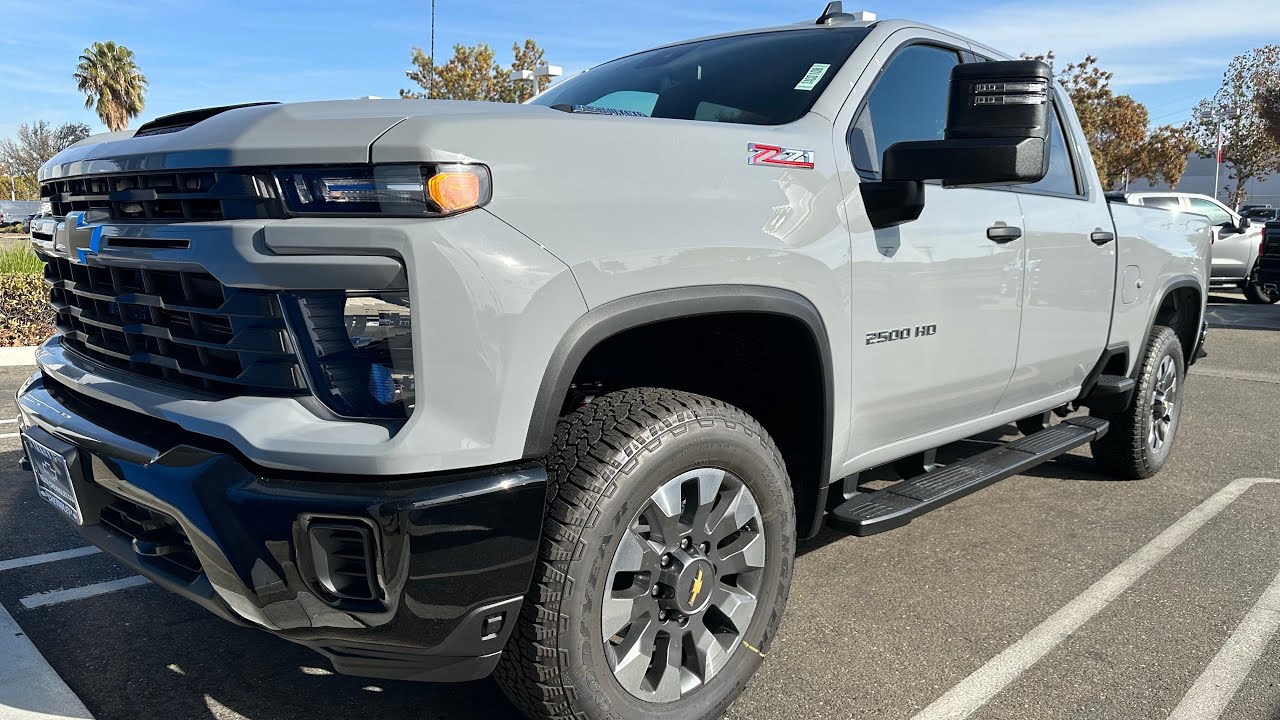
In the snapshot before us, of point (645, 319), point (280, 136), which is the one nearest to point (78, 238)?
point (280, 136)

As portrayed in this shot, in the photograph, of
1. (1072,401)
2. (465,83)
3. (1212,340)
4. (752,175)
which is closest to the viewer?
(752,175)

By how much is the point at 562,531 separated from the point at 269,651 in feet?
4.55

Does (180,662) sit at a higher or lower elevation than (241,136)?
lower

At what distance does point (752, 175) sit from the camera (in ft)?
7.93

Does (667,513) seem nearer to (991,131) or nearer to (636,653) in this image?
(636,653)

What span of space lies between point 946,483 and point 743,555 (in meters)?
1.13

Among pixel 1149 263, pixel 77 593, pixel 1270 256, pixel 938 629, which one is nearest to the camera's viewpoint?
pixel 938 629

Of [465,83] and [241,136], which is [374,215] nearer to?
[241,136]

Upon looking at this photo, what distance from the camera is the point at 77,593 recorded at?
10.7 ft

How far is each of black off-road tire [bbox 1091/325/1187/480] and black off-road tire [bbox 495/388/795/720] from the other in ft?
10.7

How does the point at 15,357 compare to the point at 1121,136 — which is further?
the point at 1121,136

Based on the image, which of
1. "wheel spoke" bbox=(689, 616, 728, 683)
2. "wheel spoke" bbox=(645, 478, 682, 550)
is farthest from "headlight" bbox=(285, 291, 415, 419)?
"wheel spoke" bbox=(689, 616, 728, 683)

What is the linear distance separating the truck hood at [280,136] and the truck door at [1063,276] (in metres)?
2.25

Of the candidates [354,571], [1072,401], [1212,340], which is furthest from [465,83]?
[354,571]
